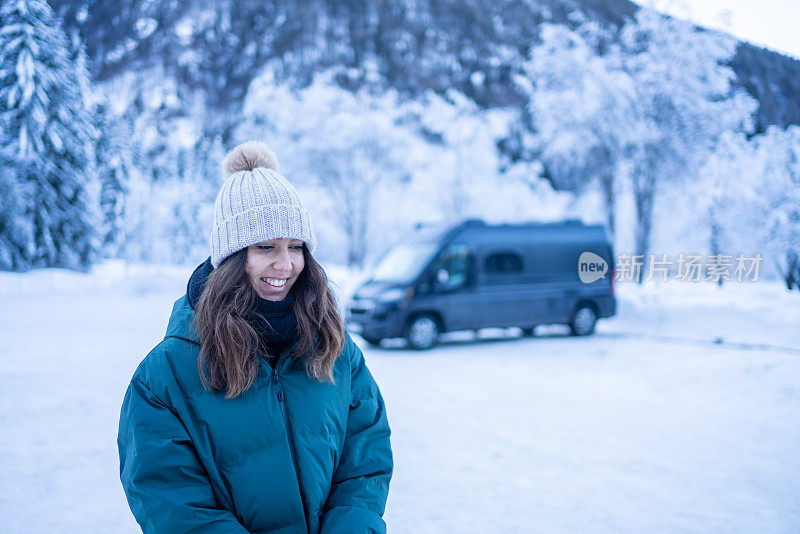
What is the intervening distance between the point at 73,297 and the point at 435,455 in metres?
4.04

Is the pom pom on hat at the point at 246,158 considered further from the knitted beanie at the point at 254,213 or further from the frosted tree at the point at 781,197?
the frosted tree at the point at 781,197

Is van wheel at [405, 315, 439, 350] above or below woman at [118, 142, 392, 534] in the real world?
below

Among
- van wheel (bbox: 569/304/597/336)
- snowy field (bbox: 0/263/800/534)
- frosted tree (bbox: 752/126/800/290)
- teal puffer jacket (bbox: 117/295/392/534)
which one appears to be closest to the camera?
teal puffer jacket (bbox: 117/295/392/534)

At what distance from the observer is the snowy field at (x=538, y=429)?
3.60 metres

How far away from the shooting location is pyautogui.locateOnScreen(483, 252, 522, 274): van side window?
10648 millimetres

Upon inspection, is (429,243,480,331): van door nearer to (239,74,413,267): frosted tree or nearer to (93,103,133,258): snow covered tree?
(93,103,133,258): snow covered tree

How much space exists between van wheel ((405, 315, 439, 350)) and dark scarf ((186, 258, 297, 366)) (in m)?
8.00

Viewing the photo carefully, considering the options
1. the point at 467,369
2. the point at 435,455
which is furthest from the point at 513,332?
the point at 435,455

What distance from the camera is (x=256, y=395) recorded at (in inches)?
68.4

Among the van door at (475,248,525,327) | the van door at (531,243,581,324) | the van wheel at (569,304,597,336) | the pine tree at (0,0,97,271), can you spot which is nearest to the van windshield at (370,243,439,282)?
the van door at (475,248,525,327)

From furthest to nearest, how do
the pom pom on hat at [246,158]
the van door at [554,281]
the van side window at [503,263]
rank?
the van door at [554,281] < the van side window at [503,263] < the pom pom on hat at [246,158]

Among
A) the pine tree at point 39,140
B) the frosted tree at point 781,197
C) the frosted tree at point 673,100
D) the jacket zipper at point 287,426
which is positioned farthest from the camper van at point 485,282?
the jacket zipper at point 287,426

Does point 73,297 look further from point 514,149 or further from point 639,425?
point 514,149

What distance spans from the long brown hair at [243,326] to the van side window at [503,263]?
8.78m
